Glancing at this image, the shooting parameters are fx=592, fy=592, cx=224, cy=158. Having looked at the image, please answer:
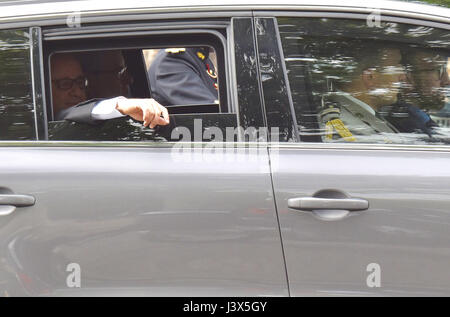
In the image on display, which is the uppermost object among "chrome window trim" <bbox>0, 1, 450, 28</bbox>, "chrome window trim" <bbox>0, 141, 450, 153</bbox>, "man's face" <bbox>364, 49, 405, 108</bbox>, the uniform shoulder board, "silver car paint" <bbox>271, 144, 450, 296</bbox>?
"chrome window trim" <bbox>0, 1, 450, 28</bbox>

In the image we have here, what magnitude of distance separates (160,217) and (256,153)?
42cm

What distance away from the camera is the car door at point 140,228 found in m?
2.09

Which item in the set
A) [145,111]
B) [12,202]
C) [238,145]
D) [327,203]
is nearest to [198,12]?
[145,111]

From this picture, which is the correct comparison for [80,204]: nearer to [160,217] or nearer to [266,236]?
[160,217]

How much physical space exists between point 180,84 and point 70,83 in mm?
507

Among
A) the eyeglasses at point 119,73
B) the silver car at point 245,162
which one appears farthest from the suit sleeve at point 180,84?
the silver car at point 245,162

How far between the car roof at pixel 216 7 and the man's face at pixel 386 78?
0.17 m

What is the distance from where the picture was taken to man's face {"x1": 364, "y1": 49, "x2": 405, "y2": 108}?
228 cm

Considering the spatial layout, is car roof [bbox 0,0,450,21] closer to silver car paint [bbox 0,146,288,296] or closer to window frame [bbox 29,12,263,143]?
window frame [bbox 29,12,263,143]

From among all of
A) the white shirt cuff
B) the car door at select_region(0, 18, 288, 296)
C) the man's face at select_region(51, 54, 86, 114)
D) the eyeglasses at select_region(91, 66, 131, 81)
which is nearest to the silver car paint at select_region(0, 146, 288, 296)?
the car door at select_region(0, 18, 288, 296)

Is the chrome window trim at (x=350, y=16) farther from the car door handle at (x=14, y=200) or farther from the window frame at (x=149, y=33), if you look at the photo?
the car door handle at (x=14, y=200)

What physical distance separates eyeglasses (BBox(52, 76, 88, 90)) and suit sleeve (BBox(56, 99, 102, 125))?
116 millimetres

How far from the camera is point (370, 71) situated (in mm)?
2283
